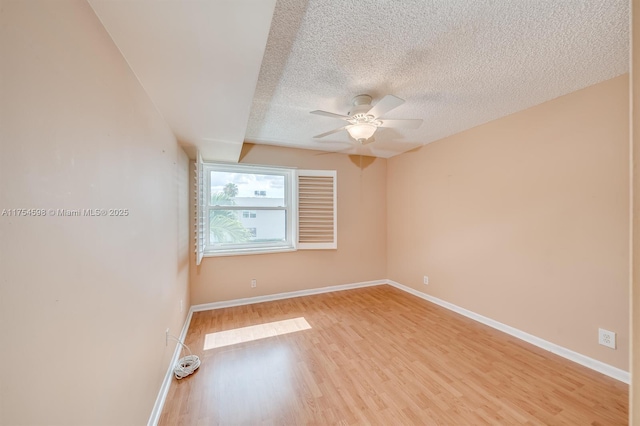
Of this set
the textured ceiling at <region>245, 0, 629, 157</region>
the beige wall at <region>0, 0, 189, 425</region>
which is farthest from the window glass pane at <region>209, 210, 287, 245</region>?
the beige wall at <region>0, 0, 189, 425</region>

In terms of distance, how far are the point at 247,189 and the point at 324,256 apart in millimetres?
1596

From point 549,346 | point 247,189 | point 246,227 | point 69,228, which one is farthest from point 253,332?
point 549,346

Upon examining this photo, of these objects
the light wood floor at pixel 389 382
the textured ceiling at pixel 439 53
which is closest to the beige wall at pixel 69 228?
the light wood floor at pixel 389 382

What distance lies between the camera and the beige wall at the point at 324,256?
3191 mm

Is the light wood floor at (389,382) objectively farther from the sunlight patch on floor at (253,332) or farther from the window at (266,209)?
the window at (266,209)

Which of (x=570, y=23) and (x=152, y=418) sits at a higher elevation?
(x=570, y=23)

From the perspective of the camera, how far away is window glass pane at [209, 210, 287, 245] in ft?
10.7

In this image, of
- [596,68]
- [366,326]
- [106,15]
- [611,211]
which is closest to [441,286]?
[366,326]

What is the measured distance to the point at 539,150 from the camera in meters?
2.22

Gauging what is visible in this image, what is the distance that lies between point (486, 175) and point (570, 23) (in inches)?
63.8

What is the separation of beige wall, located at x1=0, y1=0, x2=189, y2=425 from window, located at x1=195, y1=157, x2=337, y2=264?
6.45 ft

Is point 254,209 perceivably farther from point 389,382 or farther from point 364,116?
point 389,382

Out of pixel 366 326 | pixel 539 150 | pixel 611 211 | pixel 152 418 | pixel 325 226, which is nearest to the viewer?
pixel 152 418

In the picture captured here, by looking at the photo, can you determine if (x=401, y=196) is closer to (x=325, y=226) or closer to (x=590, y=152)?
(x=325, y=226)
